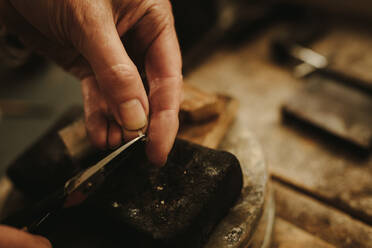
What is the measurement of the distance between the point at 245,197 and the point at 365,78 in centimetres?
96

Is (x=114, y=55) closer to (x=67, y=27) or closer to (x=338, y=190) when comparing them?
(x=67, y=27)

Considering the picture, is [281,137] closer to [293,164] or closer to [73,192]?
[293,164]

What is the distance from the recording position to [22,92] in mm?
2309

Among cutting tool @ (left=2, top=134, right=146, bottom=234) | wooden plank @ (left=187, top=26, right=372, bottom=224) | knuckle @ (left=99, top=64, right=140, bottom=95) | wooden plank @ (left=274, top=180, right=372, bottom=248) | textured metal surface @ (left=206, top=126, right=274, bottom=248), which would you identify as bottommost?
wooden plank @ (left=274, top=180, right=372, bottom=248)

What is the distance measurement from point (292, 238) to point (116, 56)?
759 millimetres

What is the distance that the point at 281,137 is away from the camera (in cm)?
124

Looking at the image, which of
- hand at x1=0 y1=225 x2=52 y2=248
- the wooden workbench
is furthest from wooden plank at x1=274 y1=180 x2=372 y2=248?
hand at x1=0 y1=225 x2=52 y2=248

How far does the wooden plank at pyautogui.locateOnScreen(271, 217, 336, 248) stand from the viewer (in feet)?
2.82

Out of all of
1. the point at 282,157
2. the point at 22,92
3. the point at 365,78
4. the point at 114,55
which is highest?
the point at 114,55

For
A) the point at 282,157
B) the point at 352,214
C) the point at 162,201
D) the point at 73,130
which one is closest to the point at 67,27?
the point at 73,130

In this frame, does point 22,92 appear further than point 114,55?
Yes

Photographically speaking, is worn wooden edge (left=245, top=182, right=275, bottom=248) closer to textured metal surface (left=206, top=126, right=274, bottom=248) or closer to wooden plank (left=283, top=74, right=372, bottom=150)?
textured metal surface (left=206, top=126, right=274, bottom=248)

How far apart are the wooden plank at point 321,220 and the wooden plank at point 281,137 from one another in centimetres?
3

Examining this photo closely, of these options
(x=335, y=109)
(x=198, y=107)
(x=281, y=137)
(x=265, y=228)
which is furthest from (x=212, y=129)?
(x=335, y=109)
